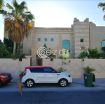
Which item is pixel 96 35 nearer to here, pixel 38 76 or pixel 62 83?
pixel 62 83

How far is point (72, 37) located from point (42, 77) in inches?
1101

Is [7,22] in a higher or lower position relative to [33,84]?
higher

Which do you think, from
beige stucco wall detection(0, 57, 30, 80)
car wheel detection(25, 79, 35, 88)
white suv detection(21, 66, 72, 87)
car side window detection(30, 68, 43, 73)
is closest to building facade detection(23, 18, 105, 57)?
beige stucco wall detection(0, 57, 30, 80)

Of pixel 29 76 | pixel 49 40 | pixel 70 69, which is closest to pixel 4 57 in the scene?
pixel 70 69

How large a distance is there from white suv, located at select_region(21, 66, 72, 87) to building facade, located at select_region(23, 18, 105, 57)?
2596 centimetres

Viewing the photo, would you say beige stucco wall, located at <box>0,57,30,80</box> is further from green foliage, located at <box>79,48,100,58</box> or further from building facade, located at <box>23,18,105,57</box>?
building facade, located at <box>23,18,105,57</box>

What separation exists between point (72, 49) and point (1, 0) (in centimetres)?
2804

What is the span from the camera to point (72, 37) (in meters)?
51.2

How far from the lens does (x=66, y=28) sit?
50.6 metres

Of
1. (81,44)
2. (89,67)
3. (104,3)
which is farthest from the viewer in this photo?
(81,44)

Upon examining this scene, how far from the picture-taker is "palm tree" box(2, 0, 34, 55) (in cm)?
3862

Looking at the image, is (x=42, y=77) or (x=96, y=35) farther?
(x=96, y=35)

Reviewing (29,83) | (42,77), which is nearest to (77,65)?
(42,77)

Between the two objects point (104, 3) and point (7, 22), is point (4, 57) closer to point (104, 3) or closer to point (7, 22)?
point (7, 22)
